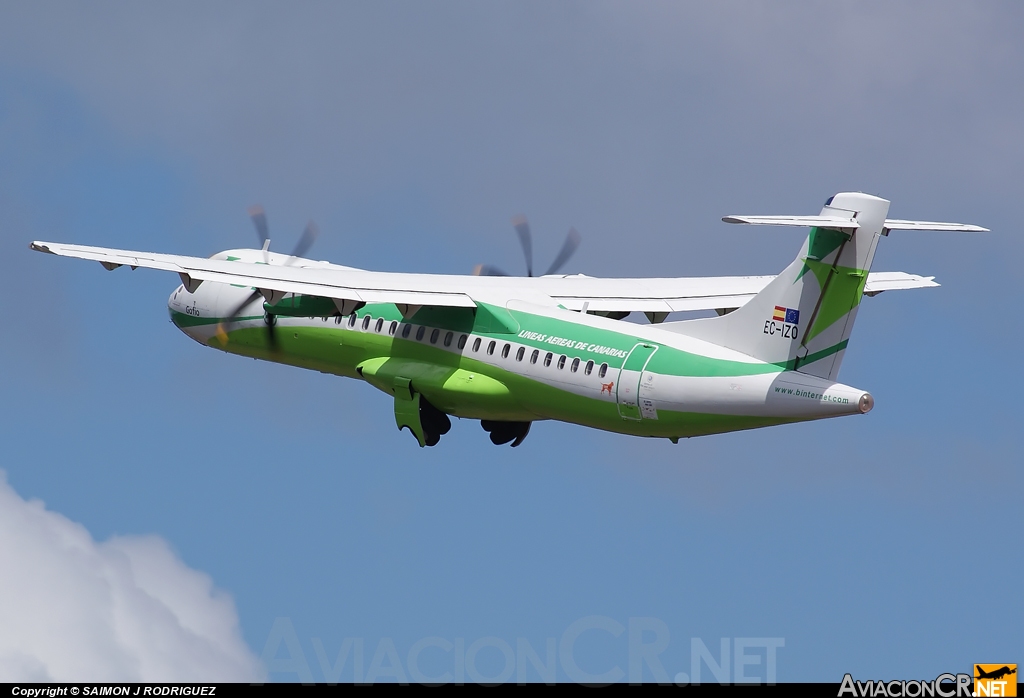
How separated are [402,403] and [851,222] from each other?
43.7 ft

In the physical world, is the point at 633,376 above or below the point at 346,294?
below

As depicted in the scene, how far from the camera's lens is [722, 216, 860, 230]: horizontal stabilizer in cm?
3503

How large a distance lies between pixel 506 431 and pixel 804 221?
12744 mm

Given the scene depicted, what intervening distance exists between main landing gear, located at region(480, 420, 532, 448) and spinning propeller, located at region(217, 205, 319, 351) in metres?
6.42

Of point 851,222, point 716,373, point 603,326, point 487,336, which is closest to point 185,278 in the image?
point 487,336

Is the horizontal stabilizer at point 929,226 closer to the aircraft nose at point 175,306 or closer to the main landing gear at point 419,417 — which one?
the main landing gear at point 419,417

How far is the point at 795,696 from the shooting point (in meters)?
32.6

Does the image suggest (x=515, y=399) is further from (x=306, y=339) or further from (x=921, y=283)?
(x=921, y=283)

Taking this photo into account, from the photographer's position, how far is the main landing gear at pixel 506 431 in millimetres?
46062

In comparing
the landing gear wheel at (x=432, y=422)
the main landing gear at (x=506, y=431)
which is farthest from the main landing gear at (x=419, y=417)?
the main landing gear at (x=506, y=431)

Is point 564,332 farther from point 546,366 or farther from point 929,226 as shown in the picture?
point 929,226

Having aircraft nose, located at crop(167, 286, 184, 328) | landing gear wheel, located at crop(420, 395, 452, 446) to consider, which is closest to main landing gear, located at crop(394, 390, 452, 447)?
landing gear wheel, located at crop(420, 395, 452, 446)

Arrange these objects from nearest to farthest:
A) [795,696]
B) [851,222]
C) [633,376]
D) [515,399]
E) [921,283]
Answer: [795,696] < [851,222] < [633,376] < [515,399] < [921,283]

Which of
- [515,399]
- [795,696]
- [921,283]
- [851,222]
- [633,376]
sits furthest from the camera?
[921,283]
